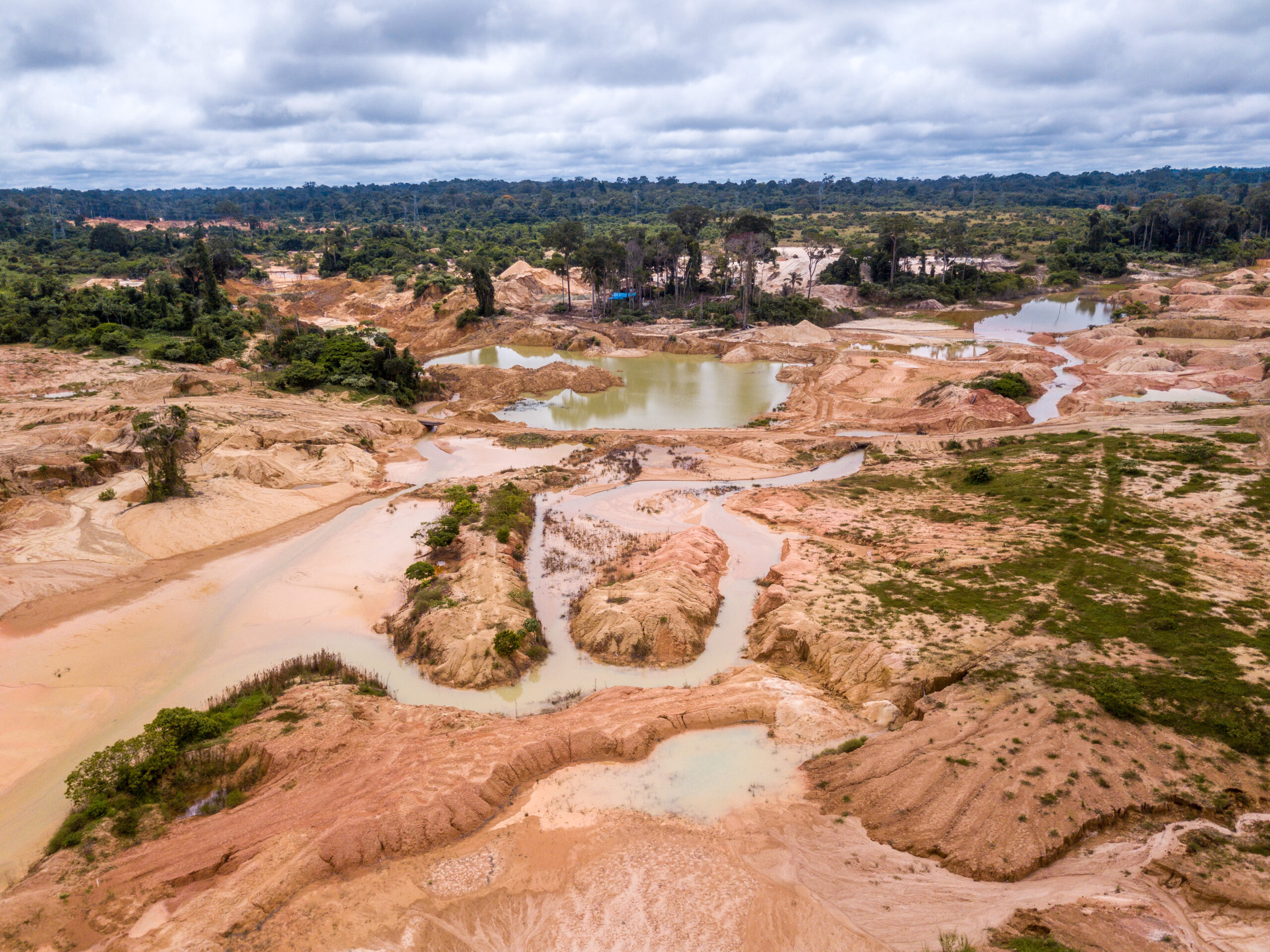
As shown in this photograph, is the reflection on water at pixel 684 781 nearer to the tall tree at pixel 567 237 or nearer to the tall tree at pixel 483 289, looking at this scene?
the tall tree at pixel 483 289

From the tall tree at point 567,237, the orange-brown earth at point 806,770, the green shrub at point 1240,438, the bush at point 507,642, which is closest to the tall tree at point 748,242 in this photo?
the tall tree at point 567,237

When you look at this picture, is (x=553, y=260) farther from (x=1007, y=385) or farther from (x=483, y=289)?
(x=1007, y=385)

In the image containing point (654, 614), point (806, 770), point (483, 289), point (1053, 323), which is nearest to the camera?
point (806, 770)

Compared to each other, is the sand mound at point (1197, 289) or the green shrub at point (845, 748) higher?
the sand mound at point (1197, 289)

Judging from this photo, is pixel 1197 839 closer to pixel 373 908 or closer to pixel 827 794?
pixel 827 794

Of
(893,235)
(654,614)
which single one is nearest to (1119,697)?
(654,614)

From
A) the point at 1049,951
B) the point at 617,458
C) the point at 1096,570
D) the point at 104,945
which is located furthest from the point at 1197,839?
the point at 617,458
